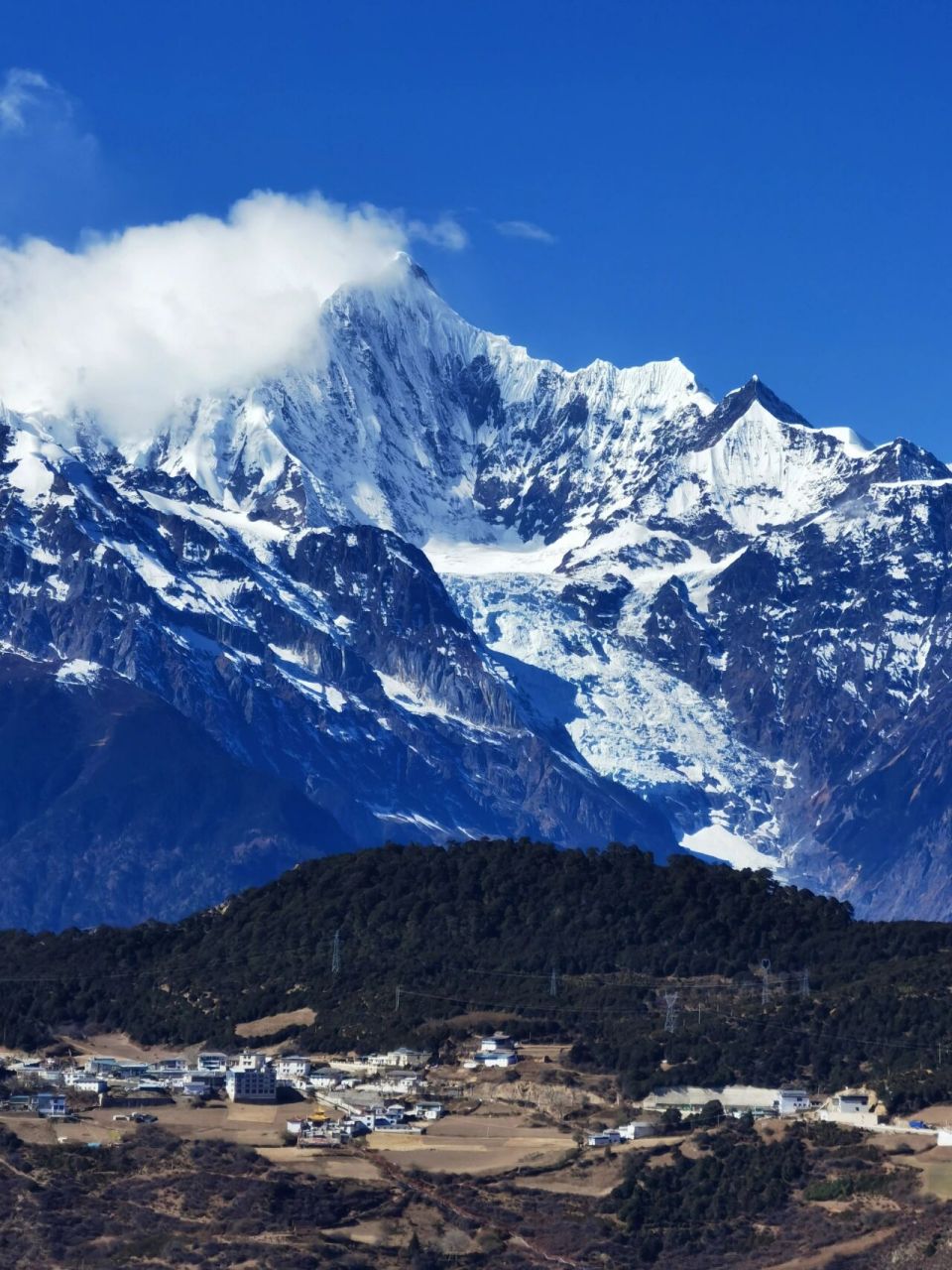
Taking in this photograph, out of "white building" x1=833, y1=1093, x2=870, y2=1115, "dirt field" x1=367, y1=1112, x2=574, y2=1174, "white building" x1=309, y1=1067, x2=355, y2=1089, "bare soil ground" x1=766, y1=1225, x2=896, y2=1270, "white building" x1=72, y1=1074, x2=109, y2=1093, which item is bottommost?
"bare soil ground" x1=766, y1=1225, x2=896, y2=1270

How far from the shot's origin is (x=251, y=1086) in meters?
191

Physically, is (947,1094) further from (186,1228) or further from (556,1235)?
(186,1228)

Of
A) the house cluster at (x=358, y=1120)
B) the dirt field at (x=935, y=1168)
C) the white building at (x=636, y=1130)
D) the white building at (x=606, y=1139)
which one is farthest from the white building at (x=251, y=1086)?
the dirt field at (x=935, y=1168)

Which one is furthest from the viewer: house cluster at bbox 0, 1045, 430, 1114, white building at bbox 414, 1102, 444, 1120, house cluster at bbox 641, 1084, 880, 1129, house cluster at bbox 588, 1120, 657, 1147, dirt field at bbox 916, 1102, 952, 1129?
house cluster at bbox 0, 1045, 430, 1114

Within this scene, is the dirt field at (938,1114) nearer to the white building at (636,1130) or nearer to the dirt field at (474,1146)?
the white building at (636,1130)

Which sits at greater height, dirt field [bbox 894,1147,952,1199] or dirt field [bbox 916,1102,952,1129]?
dirt field [bbox 916,1102,952,1129]

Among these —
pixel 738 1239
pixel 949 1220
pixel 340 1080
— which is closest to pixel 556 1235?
pixel 738 1239

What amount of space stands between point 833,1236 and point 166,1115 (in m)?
39.8

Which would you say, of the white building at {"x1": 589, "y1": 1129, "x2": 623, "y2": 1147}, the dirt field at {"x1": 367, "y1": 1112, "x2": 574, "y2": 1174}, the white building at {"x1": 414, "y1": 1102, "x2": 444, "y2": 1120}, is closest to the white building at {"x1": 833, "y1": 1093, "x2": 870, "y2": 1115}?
the white building at {"x1": 589, "y1": 1129, "x2": 623, "y2": 1147}

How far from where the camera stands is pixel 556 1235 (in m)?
167

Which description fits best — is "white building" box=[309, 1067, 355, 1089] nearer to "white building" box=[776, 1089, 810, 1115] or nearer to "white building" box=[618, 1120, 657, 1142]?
"white building" box=[618, 1120, 657, 1142]

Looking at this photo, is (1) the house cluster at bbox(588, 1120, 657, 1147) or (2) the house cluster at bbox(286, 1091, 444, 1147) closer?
(2) the house cluster at bbox(286, 1091, 444, 1147)

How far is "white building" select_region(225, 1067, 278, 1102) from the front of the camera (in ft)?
625

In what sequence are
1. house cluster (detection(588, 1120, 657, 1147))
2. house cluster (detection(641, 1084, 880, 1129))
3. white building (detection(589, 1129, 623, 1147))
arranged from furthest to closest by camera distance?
house cluster (detection(641, 1084, 880, 1129)) < house cluster (detection(588, 1120, 657, 1147)) < white building (detection(589, 1129, 623, 1147))
